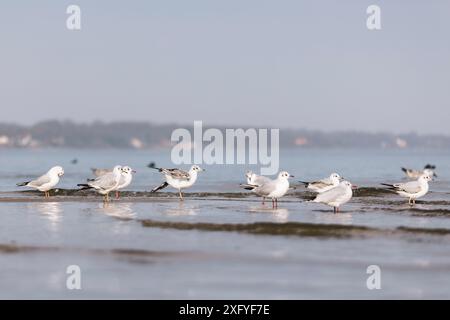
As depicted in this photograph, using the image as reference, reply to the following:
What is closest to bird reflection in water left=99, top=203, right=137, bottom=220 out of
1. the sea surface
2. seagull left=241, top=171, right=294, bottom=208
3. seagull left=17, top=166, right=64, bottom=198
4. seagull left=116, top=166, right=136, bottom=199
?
the sea surface

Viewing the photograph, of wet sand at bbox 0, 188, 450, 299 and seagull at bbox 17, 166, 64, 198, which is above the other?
seagull at bbox 17, 166, 64, 198

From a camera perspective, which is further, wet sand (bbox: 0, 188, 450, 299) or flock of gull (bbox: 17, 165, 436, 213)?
flock of gull (bbox: 17, 165, 436, 213)

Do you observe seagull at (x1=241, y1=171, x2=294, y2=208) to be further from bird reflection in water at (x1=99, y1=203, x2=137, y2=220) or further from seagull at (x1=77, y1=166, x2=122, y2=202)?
seagull at (x1=77, y1=166, x2=122, y2=202)

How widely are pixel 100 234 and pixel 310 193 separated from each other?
14103mm

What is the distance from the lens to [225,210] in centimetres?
2166

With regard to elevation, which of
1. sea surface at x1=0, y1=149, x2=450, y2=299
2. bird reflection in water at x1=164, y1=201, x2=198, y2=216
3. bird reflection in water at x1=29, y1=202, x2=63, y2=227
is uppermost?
bird reflection in water at x1=29, y1=202, x2=63, y2=227

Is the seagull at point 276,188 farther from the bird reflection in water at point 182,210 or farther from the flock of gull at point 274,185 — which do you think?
the bird reflection in water at point 182,210

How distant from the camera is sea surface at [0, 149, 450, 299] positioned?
11.1m

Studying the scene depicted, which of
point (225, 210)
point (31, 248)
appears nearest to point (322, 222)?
point (225, 210)

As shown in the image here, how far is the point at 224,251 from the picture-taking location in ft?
46.2

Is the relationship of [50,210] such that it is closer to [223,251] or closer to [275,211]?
[275,211]

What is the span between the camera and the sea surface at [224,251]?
436 inches

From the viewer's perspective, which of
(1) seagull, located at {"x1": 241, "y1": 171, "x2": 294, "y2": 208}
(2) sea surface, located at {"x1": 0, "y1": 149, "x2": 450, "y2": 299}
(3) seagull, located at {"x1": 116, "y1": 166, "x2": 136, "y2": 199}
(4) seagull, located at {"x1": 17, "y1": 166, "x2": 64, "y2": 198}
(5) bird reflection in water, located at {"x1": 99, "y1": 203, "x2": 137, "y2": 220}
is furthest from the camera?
(4) seagull, located at {"x1": 17, "y1": 166, "x2": 64, "y2": 198}
